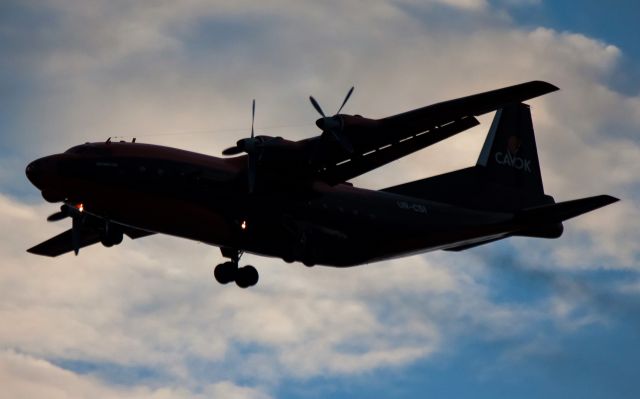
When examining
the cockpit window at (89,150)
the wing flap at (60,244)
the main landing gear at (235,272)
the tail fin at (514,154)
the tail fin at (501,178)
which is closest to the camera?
the cockpit window at (89,150)

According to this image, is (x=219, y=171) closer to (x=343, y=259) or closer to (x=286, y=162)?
(x=286, y=162)

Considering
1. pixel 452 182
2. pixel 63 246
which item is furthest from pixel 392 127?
pixel 63 246

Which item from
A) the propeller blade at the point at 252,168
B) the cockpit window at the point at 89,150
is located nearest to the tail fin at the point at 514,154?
the propeller blade at the point at 252,168

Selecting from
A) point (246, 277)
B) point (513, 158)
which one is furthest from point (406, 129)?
point (513, 158)

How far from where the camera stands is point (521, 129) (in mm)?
49438

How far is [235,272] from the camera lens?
42062 mm

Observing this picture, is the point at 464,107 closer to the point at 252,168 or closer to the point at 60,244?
the point at 252,168

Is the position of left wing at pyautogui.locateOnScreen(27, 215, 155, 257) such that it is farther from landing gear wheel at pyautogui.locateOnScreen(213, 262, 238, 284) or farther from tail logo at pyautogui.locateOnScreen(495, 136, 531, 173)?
tail logo at pyautogui.locateOnScreen(495, 136, 531, 173)

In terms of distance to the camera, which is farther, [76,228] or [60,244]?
[60,244]

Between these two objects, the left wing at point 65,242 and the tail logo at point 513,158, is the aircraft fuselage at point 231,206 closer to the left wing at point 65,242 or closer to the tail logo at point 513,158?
the left wing at point 65,242

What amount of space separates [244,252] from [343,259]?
367 centimetres

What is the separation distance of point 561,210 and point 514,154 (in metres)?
6.73

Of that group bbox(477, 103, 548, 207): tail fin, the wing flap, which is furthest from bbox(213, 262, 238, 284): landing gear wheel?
bbox(477, 103, 548, 207): tail fin

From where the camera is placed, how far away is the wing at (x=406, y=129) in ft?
122
